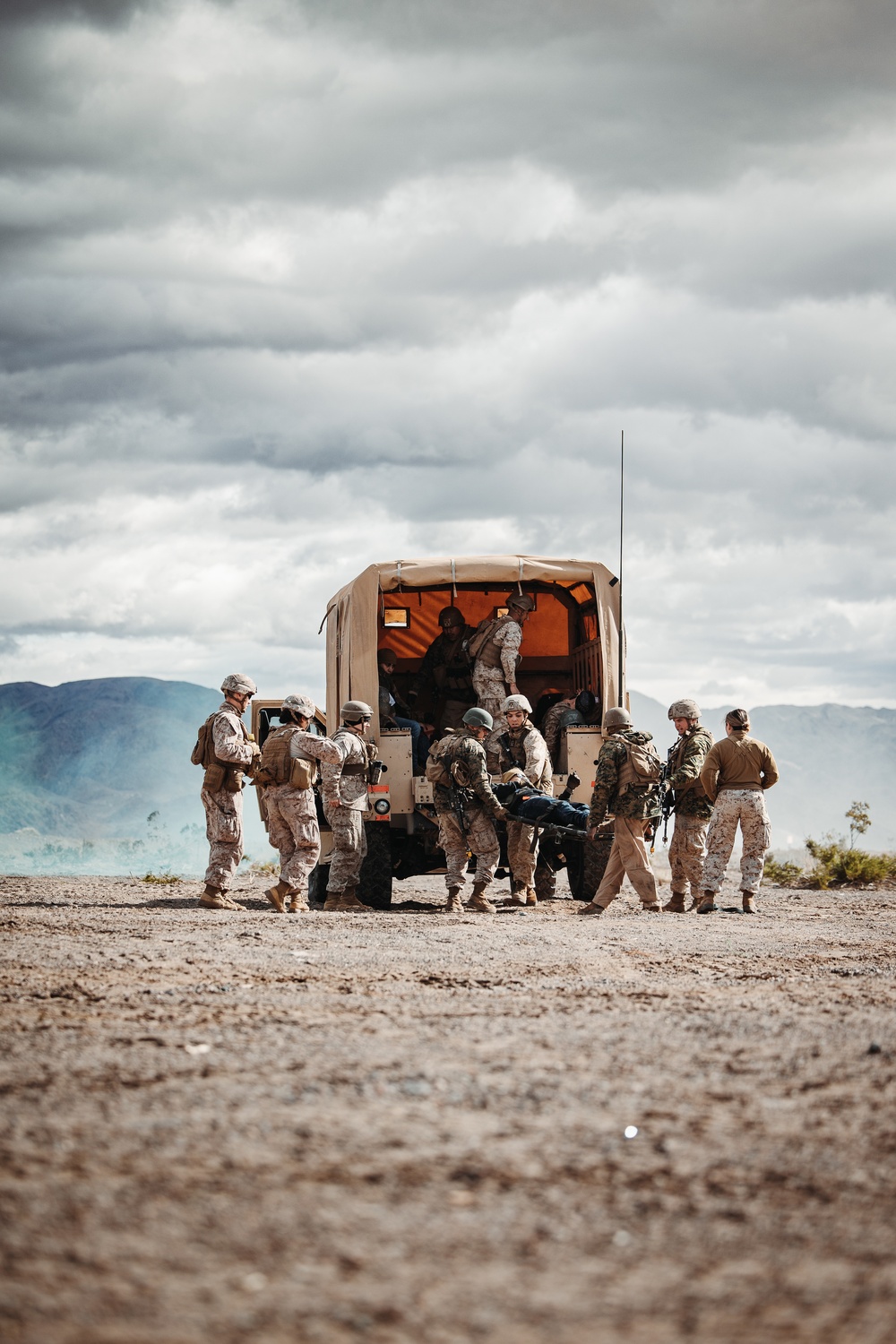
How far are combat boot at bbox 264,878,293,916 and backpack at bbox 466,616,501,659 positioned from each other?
9.60ft

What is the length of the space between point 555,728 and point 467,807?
159 centimetres

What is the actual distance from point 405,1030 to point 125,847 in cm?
2670

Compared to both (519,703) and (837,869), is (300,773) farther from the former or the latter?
(837,869)

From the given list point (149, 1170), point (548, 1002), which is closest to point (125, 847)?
point (548, 1002)

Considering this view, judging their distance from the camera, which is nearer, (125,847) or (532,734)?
(532,734)

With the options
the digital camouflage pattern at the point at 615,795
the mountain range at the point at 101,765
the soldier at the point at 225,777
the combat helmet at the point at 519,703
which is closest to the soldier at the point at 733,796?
the digital camouflage pattern at the point at 615,795

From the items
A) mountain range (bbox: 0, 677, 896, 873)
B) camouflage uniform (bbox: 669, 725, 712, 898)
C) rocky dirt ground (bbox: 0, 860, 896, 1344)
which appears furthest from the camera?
mountain range (bbox: 0, 677, 896, 873)

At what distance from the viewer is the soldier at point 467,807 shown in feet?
32.9

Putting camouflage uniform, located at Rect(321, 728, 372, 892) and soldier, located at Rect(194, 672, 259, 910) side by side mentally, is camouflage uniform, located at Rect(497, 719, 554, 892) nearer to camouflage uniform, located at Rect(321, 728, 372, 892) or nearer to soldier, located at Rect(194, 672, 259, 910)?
camouflage uniform, located at Rect(321, 728, 372, 892)

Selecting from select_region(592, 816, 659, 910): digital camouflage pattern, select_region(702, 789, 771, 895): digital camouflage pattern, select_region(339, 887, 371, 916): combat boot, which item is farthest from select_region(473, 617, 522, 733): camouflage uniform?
select_region(702, 789, 771, 895): digital camouflage pattern

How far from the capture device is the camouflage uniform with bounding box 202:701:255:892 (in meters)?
10.2

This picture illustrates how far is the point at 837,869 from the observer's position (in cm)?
1545

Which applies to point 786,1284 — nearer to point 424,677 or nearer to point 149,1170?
point 149,1170

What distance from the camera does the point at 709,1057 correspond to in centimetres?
424
